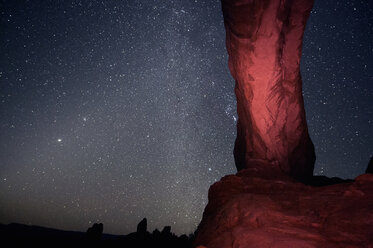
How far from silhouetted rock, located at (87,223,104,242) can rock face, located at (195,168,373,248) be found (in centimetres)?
1561

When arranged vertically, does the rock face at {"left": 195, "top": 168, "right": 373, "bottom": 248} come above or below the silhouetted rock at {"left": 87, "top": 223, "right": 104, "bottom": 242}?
above

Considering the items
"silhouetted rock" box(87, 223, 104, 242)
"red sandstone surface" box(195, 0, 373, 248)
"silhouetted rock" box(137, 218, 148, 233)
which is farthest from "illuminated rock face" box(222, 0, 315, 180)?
"silhouetted rock" box(137, 218, 148, 233)

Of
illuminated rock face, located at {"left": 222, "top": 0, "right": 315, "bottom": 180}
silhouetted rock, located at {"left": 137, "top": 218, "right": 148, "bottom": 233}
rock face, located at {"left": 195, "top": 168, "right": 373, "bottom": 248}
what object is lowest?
silhouetted rock, located at {"left": 137, "top": 218, "right": 148, "bottom": 233}

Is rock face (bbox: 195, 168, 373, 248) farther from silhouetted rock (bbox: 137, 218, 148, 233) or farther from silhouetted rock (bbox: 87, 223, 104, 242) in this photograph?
silhouetted rock (bbox: 137, 218, 148, 233)

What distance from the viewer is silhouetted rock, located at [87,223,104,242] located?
1748 centimetres

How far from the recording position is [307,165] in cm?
1076

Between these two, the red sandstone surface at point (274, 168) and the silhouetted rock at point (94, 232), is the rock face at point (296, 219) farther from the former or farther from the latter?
the silhouetted rock at point (94, 232)

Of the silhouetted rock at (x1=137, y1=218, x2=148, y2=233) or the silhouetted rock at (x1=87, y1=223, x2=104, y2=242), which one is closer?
the silhouetted rock at (x1=87, y1=223, x2=104, y2=242)

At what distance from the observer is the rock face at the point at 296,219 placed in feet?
12.1

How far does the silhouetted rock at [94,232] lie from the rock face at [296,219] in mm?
15608

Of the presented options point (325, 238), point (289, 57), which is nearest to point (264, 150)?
point (289, 57)

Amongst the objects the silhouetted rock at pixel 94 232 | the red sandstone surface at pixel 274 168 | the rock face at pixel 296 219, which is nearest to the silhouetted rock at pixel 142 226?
the silhouetted rock at pixel 94 232

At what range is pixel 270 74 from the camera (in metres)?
8.88

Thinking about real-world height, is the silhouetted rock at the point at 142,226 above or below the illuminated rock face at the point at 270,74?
below
